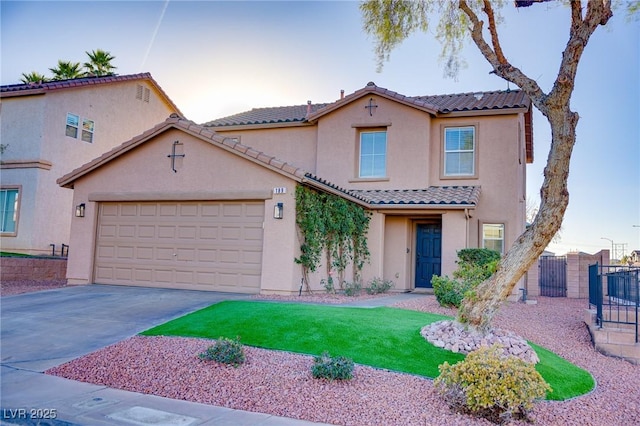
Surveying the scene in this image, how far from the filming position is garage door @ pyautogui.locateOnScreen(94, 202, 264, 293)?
13.3m

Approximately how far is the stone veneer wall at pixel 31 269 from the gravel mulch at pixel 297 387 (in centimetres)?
1071

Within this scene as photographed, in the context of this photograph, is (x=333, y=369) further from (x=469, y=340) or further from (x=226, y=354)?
(x=469, y=340)

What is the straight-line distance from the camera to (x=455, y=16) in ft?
38.2

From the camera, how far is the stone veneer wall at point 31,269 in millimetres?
16953

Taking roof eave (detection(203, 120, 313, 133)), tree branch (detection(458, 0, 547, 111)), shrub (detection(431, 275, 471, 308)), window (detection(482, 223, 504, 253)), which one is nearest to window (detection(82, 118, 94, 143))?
roof eave (detection(203, 120, 313, 133))

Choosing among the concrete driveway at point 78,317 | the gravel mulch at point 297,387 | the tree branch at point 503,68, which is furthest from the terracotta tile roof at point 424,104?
the gravel mulch at point 297,387

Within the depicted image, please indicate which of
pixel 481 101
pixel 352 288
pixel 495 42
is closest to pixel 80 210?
pixel 352 288

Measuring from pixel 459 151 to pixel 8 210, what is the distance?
17068mm

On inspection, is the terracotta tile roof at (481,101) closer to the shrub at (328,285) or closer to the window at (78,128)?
the shrub at (328,285)

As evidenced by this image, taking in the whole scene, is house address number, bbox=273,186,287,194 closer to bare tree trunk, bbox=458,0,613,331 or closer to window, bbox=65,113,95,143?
bare tree trunk, bbox=458,0,613,331

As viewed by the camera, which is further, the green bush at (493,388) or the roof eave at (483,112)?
the roof eave at (483,112)

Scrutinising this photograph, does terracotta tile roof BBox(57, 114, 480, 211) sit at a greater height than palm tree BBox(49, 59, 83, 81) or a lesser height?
lesser

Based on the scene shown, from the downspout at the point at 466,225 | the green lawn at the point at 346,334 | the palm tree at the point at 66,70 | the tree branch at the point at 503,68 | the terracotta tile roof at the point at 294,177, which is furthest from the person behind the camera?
the palm tree at the point at 66,70

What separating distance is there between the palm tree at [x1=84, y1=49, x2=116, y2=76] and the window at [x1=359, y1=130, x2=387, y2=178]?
21821mm
